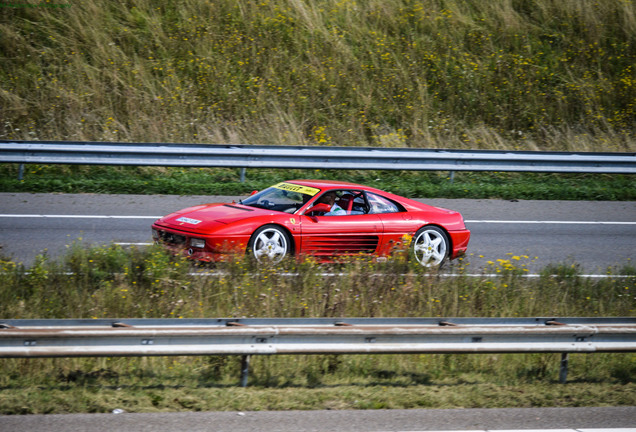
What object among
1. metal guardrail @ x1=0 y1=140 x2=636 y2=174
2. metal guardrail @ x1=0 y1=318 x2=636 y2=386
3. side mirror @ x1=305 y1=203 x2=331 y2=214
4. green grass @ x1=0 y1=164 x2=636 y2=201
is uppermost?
metal guardrail @ x1=0 y1=140 x2=636 y2=174

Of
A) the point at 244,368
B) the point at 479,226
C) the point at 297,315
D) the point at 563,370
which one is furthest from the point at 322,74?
the point at 244,368

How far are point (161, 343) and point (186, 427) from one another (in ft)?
2.42

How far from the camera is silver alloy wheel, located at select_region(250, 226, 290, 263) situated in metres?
8.26

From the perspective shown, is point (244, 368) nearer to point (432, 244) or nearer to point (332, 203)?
point (332, 203)

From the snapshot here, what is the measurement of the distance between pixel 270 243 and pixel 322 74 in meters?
12.1

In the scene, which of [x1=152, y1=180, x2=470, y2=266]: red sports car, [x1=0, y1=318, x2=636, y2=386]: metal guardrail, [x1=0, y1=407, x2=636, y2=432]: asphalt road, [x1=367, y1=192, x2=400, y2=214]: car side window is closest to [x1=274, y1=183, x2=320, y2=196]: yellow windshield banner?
[x1=152, y1=180, x2=470, y2=266]: red sports car

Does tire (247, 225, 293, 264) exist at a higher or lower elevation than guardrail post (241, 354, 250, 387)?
higher

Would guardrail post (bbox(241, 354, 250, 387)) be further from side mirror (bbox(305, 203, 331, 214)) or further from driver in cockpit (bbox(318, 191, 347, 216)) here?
driver in cockpit (bbox(318, 191, 347, 216))

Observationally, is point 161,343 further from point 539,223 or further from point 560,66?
point 560,66

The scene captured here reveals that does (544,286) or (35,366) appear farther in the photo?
(544,286)

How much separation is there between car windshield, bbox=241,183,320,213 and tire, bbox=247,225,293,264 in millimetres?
451

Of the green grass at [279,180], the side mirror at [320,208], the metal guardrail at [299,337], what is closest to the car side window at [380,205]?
the side mirror at [320,208]

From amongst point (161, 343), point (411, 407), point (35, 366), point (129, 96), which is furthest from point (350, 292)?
point (129, 96)

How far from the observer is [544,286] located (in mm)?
7852
